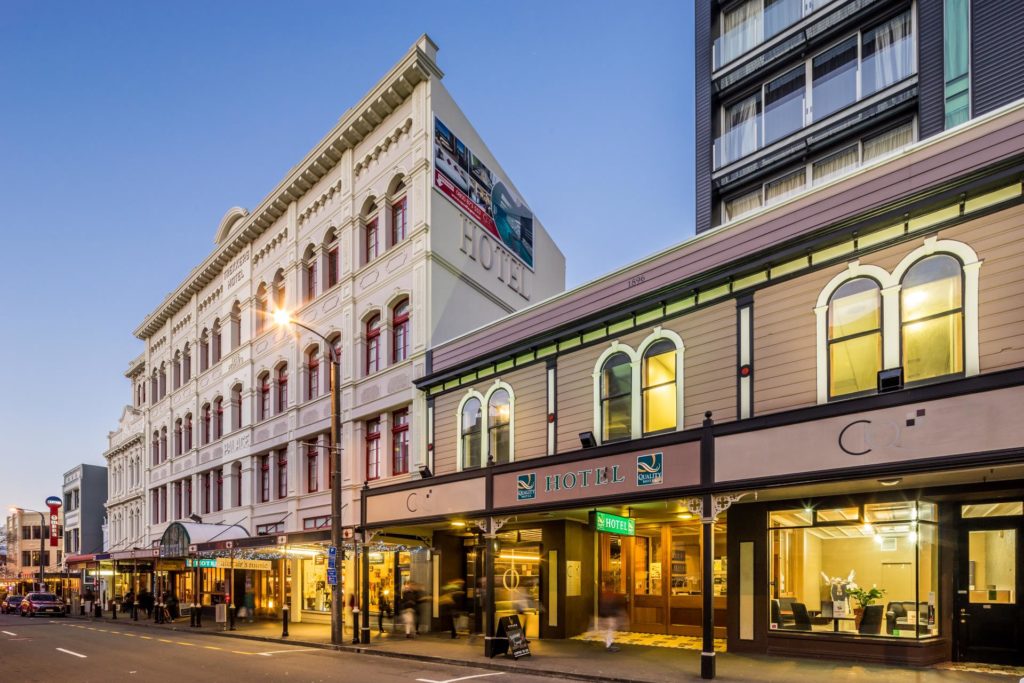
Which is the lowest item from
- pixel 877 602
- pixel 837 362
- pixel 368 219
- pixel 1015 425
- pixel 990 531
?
pixel 877 602

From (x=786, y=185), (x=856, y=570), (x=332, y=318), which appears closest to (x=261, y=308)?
(x=332, y=318)

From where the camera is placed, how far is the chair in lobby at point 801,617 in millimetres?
14274

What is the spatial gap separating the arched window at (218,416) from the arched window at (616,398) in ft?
89.0

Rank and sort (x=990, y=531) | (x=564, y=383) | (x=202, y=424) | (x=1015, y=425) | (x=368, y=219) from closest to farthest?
(x=1015, y=425), (x=990, y=531), (x=564, y=383), (x=368, y=219), (x=202, y=424)

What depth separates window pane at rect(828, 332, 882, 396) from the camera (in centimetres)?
1288

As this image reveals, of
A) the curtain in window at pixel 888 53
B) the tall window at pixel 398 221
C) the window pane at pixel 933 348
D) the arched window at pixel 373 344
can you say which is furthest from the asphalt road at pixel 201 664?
the curtain in window at pixel 888 53

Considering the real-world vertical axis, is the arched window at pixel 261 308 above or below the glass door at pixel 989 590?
above

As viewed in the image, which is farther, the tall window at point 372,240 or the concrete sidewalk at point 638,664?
the tall window at point 372,240

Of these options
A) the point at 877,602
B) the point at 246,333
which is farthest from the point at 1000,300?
the point at 246,333

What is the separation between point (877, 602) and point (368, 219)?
833 inches

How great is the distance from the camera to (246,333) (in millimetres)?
36625

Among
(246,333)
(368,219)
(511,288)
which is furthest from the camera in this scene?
(246,333)

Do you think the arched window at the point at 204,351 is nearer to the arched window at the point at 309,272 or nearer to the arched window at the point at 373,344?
the arched window at the point at 309,272

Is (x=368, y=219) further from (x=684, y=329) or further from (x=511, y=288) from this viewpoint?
(x=684, y=329)
